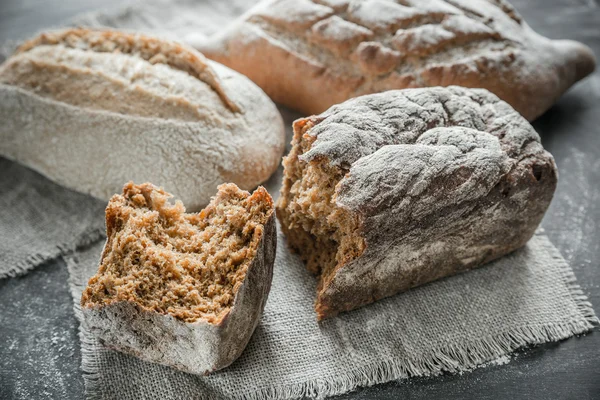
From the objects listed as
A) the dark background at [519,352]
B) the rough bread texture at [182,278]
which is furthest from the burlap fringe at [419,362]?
the rough bread texture at [182,278]

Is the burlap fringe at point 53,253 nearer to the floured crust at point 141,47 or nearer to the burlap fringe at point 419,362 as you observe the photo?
the burlap fringe at point 419,362

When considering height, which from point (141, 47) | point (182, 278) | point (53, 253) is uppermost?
point (141, 47)

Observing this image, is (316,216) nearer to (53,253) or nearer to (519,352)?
(519,352)

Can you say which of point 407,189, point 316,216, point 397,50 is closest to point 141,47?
point 397,50

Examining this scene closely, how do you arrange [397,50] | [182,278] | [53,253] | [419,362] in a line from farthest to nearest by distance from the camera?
[397,50]
[53,253]
[419,362]
[182,278]

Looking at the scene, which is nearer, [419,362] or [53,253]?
[419,362]

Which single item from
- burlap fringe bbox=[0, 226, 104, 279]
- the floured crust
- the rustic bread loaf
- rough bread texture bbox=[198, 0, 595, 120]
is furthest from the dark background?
the floured crust

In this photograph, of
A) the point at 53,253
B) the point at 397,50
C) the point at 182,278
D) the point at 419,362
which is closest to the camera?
the point at 182,278

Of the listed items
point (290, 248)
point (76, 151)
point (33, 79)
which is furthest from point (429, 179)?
point (33, 79)

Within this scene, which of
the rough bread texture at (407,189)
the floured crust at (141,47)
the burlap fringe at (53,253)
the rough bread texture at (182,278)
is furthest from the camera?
the floured crust at (141,47)
